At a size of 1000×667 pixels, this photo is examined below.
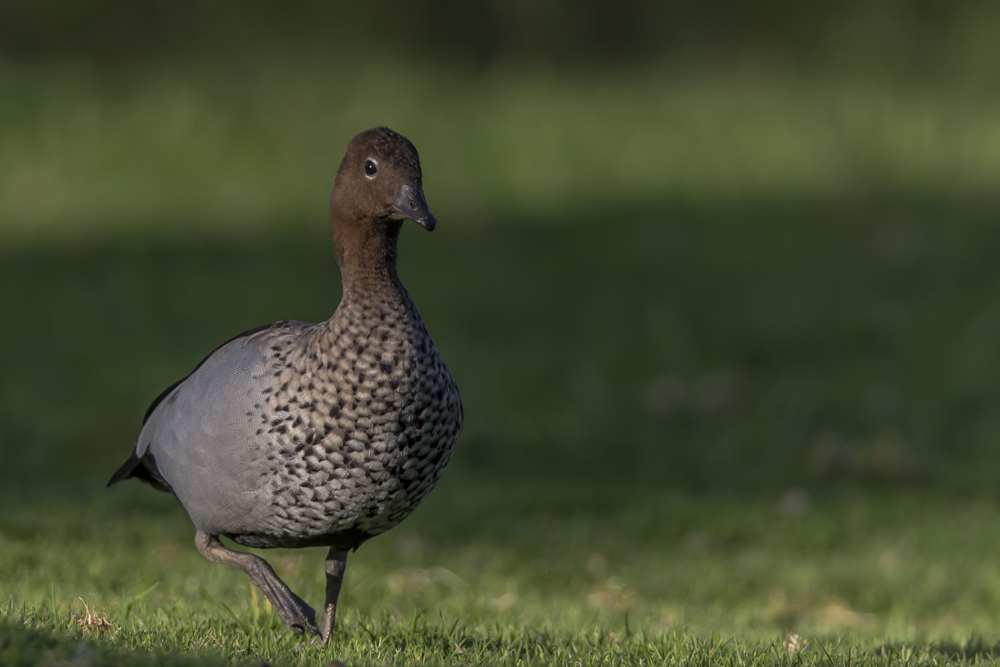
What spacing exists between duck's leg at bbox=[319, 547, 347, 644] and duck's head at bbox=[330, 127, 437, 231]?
53.9 inches

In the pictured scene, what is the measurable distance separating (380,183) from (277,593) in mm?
1608

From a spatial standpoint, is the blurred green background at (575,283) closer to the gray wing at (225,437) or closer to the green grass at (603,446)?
the green grass at (603,446)

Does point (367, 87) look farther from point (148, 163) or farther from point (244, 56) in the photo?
point (148, 163)

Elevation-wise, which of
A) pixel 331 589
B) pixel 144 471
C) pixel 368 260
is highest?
pixel 368 260

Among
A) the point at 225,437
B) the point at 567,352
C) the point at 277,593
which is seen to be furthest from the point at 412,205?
the point at 567,352

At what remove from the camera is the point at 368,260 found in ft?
16.3

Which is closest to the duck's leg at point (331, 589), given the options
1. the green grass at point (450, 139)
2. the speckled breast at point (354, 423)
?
the speckled breast at point (354, 423)

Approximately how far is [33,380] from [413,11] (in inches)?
364

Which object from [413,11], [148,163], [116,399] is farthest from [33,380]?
[413,11]

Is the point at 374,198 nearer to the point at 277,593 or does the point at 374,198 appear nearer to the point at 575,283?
the point at 277,593

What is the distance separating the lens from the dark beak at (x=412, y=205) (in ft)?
15.5

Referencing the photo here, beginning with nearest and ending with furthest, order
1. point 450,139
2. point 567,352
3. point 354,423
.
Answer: point 354,423
point 567,352
point 450,139

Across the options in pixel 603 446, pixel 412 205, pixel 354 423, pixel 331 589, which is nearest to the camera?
pixel 354 423

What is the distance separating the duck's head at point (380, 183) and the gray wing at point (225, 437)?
0.52m
